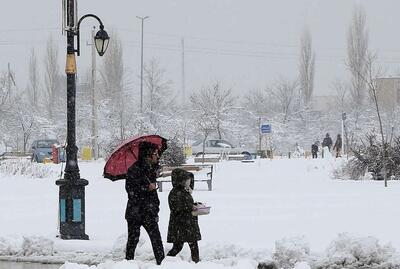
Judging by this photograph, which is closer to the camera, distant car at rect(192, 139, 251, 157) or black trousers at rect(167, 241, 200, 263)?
black trousers at rect(167, 241, 200, 263)

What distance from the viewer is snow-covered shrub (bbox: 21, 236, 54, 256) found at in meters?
10.8

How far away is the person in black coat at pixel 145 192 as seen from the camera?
8.86 meters

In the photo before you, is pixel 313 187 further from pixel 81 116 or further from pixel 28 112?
pixel 28 112

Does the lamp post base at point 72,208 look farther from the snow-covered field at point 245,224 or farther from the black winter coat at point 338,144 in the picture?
the black winter coat at point 338,144

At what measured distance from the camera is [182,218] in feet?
29.8

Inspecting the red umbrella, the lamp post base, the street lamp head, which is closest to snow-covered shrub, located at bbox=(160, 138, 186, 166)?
the street lamp head

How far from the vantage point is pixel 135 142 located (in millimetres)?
9727

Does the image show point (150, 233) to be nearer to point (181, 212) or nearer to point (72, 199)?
point (181, 212)

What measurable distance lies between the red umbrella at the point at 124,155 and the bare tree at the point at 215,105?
49.1 m

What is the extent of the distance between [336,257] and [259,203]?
7.54m

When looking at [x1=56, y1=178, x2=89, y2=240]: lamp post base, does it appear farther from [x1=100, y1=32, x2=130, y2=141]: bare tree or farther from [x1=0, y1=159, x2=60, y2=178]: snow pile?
[x1=100, y1=32, x2=130, y2=141]: bare tree

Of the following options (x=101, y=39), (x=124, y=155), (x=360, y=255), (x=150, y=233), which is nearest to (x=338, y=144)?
(x=101, y=39)

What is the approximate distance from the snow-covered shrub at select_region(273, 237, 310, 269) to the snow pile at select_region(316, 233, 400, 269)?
0.26 m

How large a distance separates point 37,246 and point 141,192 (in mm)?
2675
